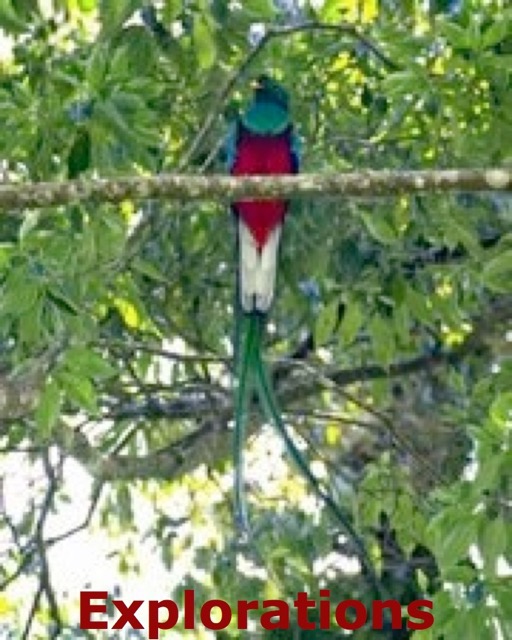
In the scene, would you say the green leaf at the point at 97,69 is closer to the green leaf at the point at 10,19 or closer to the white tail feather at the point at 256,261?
the green leaf at the point at 10,19

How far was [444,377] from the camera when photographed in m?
3.46

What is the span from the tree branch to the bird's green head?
0.63 m

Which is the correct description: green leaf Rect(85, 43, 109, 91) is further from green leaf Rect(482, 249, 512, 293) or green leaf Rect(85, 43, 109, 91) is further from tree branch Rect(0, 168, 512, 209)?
green leaf Rect(482, 249, 512, 293)

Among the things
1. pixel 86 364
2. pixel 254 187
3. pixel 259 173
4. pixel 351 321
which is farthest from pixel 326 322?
pixel 254 187

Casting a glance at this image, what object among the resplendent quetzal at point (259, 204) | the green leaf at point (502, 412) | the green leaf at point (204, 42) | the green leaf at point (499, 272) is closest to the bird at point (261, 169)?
the resplendent quetzal at point (259, 204)

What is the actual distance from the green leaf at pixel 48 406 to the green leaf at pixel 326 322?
532 millimetres

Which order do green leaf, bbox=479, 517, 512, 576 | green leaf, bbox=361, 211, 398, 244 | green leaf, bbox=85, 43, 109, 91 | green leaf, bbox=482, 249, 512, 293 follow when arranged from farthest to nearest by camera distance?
green leaf, bbox=361, 211, 398, 244, green leaf, bbox=482, 249, 512, 293, green leaf, bbox=85, 43, 109, 91, green leaf, bbox=479, 517, 512, 576

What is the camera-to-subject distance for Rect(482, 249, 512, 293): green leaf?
2.41m

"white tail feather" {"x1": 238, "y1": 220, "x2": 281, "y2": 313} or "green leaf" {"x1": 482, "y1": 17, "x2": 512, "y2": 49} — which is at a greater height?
"green leaf" {"x1": 482, "y1": 17, "x2": 512, "y2": 49}

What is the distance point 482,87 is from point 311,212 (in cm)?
47

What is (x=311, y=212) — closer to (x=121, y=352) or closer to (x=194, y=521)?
(x=121, y=352)

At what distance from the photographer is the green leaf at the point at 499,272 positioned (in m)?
2.41

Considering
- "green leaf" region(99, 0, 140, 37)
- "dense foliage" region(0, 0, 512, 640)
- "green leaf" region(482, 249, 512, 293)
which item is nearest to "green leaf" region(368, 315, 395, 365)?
"dense foliage" region(0, 0, 512, 640)

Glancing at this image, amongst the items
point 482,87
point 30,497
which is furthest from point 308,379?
point 482,87
